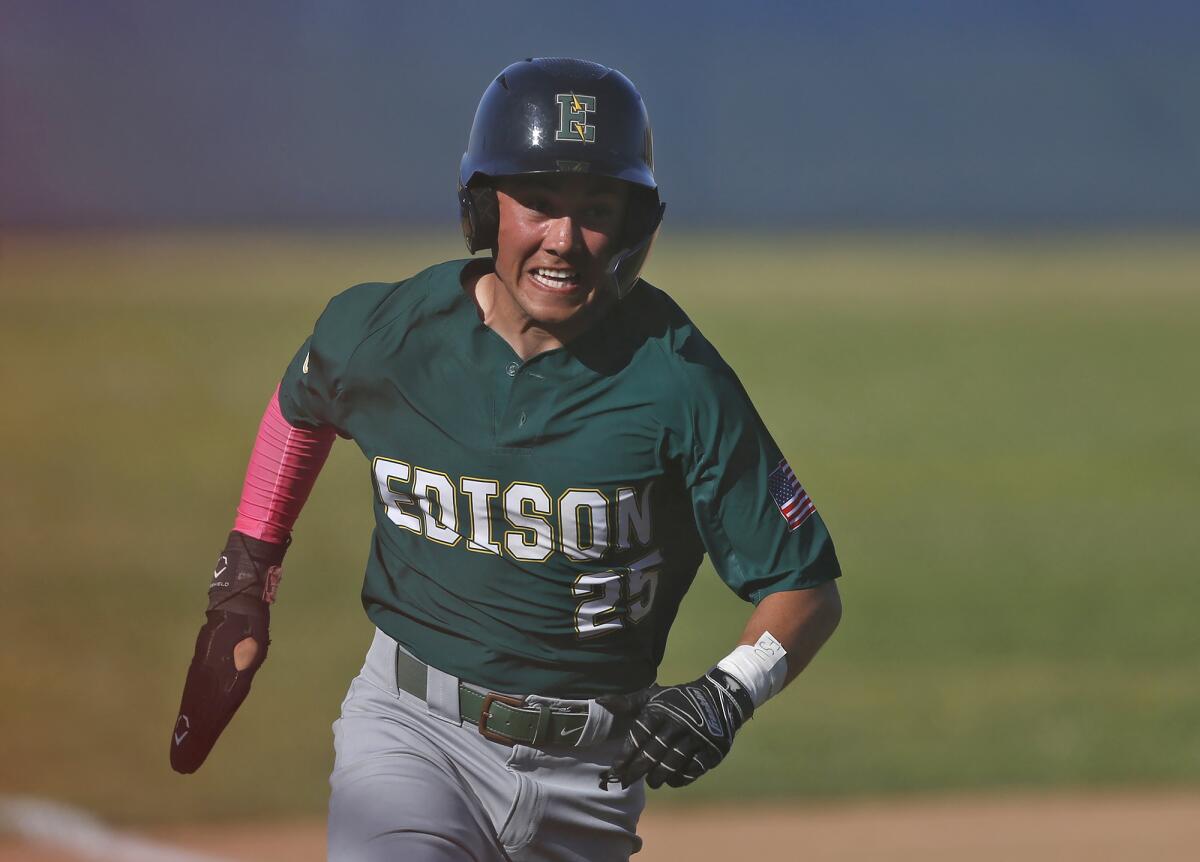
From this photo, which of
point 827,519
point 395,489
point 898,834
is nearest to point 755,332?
point 827,519

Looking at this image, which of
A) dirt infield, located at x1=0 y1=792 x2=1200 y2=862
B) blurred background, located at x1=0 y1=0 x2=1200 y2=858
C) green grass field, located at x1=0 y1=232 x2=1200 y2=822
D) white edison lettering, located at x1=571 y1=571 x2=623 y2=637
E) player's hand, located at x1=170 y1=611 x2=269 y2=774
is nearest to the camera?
white edison lettering, located at x1=571 y1=571 x2=623 y2=637

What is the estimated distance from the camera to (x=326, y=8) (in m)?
28.9

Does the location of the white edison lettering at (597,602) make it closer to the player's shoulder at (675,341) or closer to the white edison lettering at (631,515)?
the white edison lettering at (631,515)

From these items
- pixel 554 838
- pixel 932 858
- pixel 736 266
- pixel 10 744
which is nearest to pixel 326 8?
pixel 736 266

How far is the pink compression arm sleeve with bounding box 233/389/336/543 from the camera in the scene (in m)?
3.24

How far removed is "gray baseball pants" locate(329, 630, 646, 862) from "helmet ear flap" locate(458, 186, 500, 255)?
0.78m

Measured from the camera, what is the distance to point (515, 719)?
2.85 m

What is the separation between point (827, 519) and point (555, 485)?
10.8m

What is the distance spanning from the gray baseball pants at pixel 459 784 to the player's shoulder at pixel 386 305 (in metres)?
0.59

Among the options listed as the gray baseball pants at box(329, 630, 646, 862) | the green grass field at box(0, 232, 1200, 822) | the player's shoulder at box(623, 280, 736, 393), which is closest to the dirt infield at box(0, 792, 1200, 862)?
the green grass field at box(0, 232, 1200, 822)

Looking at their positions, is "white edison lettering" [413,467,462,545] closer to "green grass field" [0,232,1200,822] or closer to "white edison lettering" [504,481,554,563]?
"white edison lettering" [504,481,554,563]

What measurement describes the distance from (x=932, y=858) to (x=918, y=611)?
509cm

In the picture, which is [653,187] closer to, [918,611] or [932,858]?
[932,858]

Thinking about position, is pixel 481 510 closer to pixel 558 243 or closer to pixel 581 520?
pixel 581 520
